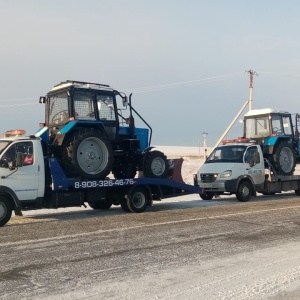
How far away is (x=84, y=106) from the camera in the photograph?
41.5 ft

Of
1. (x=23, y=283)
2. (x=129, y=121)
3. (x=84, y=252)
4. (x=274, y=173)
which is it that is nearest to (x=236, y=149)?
(x=274, y=173)

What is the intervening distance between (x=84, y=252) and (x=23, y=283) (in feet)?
6.11

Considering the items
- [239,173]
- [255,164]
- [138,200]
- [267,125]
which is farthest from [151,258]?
[267,125]

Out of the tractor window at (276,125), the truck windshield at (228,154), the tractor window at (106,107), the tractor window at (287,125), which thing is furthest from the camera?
the tractor window at (287,125)

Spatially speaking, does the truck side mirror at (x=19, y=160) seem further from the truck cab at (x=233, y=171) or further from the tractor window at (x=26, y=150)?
the truck cab at (x=233, y=171)

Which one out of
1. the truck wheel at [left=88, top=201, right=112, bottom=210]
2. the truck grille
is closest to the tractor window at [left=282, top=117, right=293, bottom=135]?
the truck grille

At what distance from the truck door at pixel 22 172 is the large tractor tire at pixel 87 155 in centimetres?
97

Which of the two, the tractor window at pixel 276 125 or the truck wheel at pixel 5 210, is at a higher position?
the tractor window at pixel 276 125

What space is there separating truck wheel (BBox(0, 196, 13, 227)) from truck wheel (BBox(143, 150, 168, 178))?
4.42 m

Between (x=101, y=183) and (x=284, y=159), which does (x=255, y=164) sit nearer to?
(x=284, y=159)

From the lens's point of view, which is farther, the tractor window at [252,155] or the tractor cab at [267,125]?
the tractor cab at [267,125]

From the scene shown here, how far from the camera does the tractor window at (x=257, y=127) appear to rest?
19141mm

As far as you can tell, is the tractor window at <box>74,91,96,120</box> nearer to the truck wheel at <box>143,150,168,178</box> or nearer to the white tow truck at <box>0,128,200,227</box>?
the white tow truck at <box>0,128,200,227</box>

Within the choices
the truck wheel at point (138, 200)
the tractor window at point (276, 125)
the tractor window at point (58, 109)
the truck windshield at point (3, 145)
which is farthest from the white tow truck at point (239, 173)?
the truck windshield at point (3, 145)
